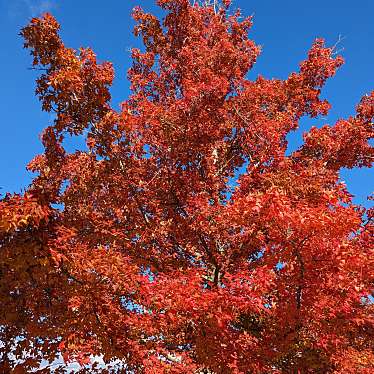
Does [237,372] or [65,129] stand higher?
[65,129]

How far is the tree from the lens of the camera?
7391mm

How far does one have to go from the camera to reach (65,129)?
1067 cm

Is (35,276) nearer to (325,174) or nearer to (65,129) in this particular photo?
(65,129)

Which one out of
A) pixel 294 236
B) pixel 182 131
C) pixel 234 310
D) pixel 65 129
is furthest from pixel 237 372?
pixel 65 129

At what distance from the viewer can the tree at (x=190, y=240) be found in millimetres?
7391

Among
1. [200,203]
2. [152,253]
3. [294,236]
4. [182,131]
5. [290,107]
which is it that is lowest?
[294,236]

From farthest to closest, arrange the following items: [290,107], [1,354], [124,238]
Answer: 1. [290,107]
2. [124,238]
3. [1,354]

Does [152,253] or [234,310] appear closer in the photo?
[234,310]

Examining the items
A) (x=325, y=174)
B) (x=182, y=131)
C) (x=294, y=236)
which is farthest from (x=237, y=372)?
(x=182, y=131)

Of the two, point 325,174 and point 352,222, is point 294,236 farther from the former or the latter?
point 325,174

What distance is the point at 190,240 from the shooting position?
11547 mm

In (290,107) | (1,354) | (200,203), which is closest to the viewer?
(1,354)

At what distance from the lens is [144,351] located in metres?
8.38

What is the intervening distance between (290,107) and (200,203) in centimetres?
674
